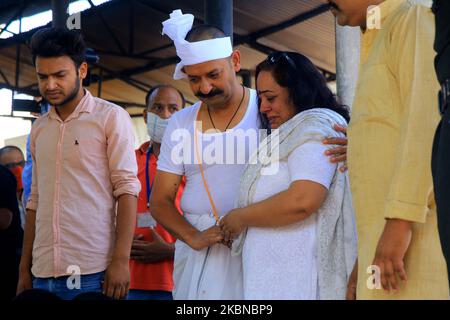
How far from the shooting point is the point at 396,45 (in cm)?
193

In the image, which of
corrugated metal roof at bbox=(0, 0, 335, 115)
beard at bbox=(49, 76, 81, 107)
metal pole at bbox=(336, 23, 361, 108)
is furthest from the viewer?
corrugated metal roof at bbox=(0, 0, 335, 115)

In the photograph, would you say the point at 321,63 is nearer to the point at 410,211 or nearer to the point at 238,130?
the point at 238,130

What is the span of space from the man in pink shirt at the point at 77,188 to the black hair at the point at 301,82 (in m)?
0.72

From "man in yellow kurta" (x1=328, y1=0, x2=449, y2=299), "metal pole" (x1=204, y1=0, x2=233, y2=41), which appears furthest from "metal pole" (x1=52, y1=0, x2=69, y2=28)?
"man in yellow kurta" (x1=328, y1=0, x2=449, y2=299)

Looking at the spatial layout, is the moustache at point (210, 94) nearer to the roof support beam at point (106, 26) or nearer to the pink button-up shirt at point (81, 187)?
the pink button-up shirt at point (81, 187)

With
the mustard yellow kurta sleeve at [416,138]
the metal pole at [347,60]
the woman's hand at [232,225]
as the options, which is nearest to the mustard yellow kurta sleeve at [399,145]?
the mustard yellow kurta sleeve at [416,138]

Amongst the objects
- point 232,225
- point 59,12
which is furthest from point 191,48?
point 59,12

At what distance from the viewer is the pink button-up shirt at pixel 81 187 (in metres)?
2.99

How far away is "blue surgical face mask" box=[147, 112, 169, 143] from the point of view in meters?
4.21

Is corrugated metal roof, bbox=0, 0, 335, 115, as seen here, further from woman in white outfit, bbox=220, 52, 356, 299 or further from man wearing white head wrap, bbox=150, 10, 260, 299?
woman in white outfit, bbox=220, 52, 356, 299

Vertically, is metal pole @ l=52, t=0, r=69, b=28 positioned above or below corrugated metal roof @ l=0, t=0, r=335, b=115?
below

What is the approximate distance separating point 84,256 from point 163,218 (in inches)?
14.1

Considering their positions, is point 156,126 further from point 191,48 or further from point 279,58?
point 279,58

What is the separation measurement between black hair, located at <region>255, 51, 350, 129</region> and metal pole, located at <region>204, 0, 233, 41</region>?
251cm
